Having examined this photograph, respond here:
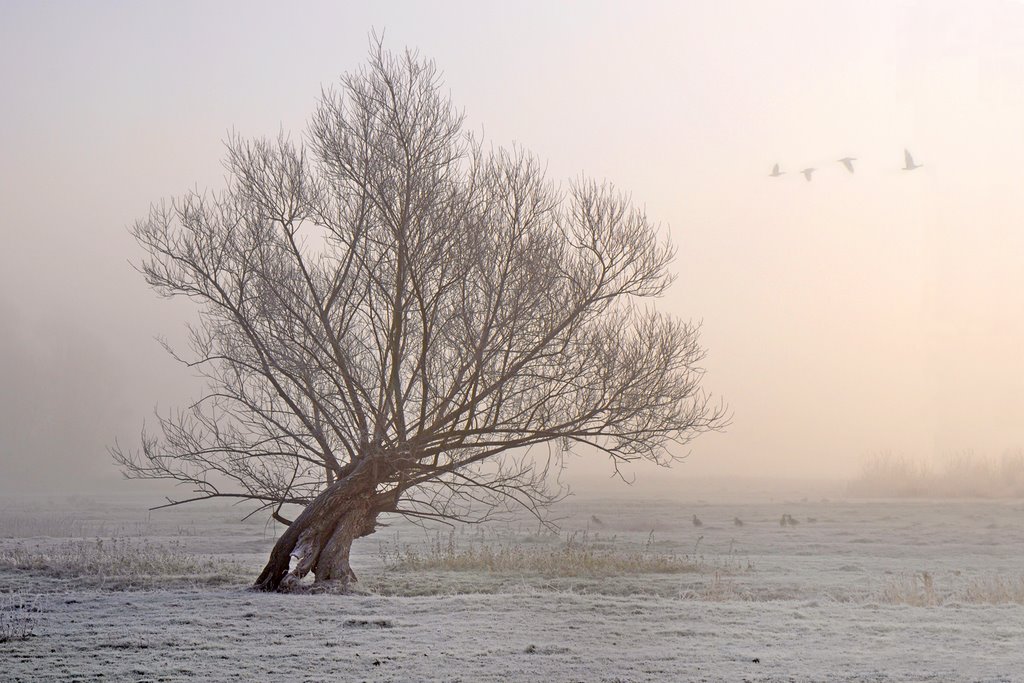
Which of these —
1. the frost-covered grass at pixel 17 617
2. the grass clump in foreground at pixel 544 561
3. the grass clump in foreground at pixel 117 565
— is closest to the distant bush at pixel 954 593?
the grass clump in foreground at pixel 544 561

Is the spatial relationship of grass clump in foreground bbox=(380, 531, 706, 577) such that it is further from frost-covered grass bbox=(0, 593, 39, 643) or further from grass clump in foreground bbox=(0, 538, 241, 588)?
frost-covered grass bbox=(0, 593, 39, 643)

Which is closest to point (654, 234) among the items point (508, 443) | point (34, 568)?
point (508, 443)

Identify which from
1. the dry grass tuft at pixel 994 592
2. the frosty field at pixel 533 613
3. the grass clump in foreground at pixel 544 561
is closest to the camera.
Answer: the frosty field at pixel 533 613

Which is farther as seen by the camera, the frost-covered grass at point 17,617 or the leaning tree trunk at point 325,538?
the leaning tree trunk at point 325,538

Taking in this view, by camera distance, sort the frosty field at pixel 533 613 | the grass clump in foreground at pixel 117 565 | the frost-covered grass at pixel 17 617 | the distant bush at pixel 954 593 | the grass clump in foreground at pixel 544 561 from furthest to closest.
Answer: the grass clump in foreground at pixel 544 561 → the grass clump in foreground at pixel 117 565 → the distant bush at pixel 954 593 → the frost-covered grass at pixel 17 617 → the frosty field at pixel 533 613

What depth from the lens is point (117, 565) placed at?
55.6 feet

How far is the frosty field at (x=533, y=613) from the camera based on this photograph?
862 centimetres

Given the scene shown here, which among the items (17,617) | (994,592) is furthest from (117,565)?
(994,592)

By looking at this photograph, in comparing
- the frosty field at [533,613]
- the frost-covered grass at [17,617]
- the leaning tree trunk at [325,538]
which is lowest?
the frosty field at [533,613]

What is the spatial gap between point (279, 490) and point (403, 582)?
274 centimetres

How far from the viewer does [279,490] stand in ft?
51.7

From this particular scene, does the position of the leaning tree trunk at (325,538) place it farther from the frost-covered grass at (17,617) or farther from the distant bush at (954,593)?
the distant bush at (954,593)

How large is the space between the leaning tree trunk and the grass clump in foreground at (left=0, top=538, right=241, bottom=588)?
4.86 feet

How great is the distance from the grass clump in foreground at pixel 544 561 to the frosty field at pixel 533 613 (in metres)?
0.06
